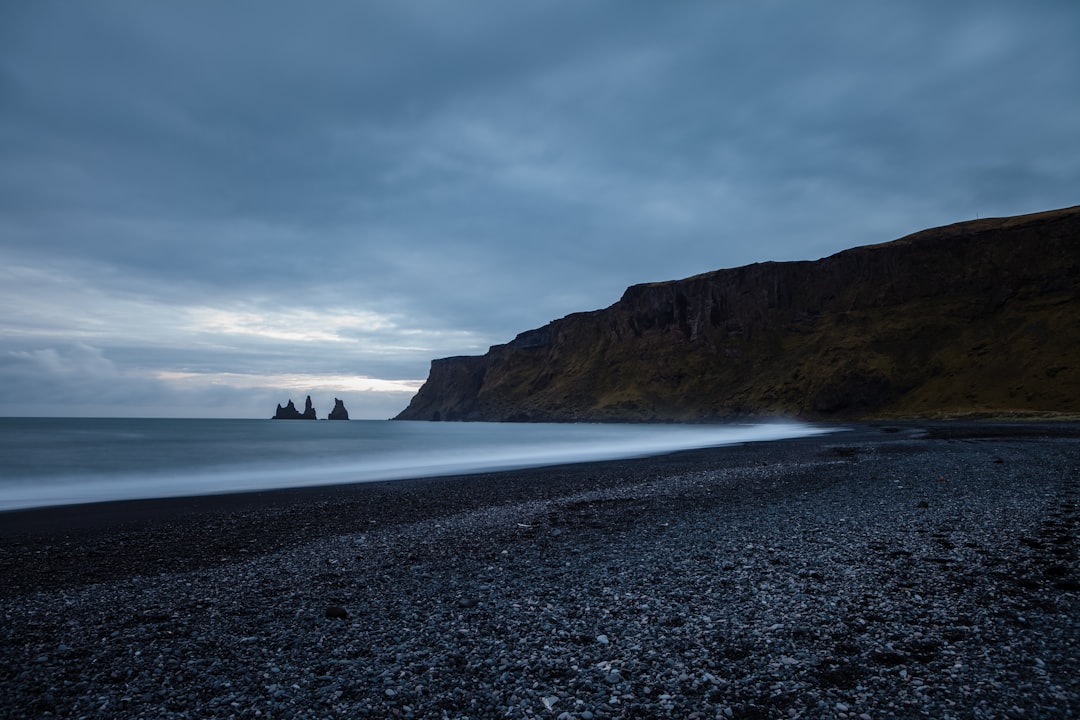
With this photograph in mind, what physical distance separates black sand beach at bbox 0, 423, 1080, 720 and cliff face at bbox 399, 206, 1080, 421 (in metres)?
69.5

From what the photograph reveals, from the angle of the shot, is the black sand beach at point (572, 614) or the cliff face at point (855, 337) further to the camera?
the cliff face at point (855, 337)

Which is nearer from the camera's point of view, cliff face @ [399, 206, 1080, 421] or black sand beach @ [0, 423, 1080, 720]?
black sand beach @ [0, 423, 1080, 720]

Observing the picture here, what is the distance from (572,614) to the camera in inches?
262

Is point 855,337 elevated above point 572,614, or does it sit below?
above

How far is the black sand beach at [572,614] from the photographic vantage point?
Answer: 4777 millimetres

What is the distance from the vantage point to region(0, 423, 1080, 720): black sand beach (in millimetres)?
4777

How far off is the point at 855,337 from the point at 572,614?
104184 millimetres

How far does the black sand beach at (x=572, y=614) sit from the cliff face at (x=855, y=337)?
2737 inches

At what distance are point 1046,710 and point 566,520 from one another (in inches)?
369

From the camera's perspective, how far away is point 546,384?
495 ft

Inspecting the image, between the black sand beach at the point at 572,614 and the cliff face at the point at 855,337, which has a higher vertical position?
the cliff face at the point at 855,337

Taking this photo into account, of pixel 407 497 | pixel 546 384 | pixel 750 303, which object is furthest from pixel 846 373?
pixel 407 497

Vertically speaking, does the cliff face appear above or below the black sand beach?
above

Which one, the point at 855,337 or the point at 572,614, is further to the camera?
the point at 855,337
